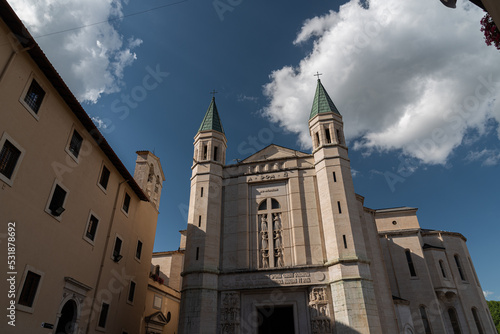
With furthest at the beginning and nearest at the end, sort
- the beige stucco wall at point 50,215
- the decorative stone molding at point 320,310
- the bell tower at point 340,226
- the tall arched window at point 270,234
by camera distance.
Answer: the tall arched window at point 270,234
the decorative stone molding at point 320,310
the bell tower at point 340,226
the beige stucco wall at point 50,215

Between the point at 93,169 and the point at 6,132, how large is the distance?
6.69 meters

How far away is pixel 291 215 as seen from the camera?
24.5m

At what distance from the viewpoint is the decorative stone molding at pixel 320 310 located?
20109mm

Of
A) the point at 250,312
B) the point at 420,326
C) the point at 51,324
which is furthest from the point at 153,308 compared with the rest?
the point at 420,326

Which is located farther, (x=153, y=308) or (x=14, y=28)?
(x=153, y=308)

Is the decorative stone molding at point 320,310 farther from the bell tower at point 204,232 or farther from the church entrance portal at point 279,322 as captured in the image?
the bell tower at point 204,232

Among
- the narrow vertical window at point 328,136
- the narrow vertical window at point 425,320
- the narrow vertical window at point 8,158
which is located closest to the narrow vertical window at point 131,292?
the narrow vertical window at point 8,158

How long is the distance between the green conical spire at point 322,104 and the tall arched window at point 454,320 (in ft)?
82.3

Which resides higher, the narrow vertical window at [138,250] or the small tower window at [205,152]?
the small tower window at [205,152]

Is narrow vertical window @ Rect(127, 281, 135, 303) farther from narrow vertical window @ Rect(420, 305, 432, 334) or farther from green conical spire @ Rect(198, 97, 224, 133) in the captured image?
narrow vertical window @ Rect(420, 305, 432, 334)

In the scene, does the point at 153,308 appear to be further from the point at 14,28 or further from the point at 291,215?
the point at 14,28

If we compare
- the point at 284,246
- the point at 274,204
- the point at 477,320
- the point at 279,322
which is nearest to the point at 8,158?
the point at 284,246

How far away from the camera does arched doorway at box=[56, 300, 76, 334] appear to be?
16062 millimetres

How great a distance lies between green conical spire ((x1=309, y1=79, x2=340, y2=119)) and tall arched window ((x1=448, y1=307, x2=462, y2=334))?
25.1m
